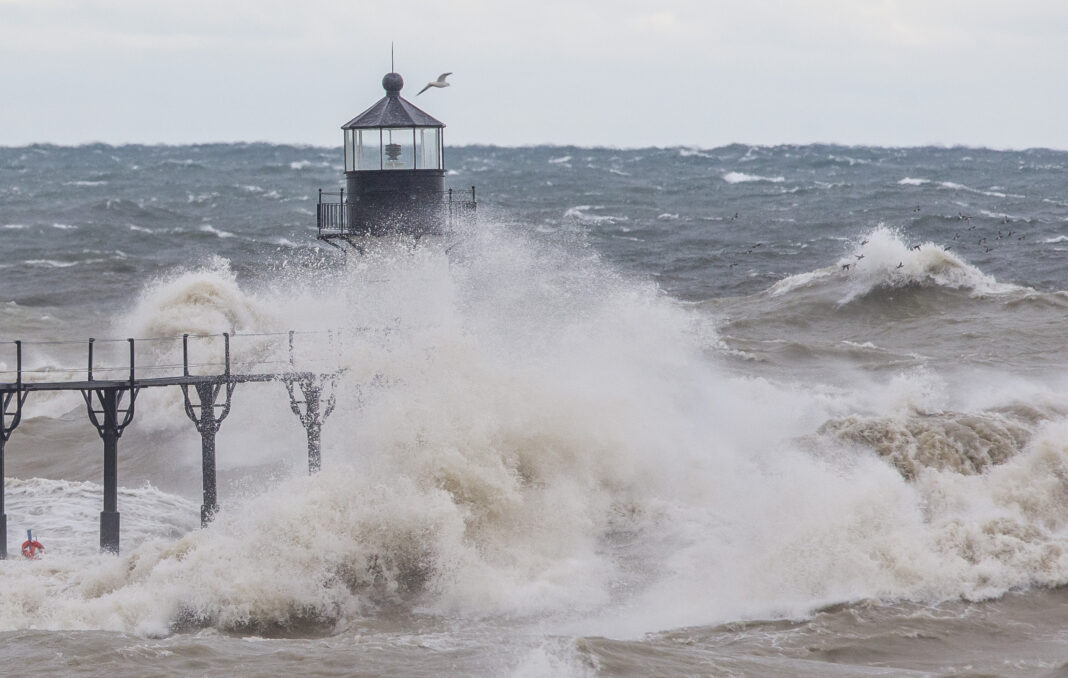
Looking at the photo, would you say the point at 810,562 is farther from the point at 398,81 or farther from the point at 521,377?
the point at 398,81

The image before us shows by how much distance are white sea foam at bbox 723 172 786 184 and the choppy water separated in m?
35.4

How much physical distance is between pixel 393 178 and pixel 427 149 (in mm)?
691

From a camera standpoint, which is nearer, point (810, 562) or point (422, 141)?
point (810, 562)

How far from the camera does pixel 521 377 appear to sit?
16.3 metres

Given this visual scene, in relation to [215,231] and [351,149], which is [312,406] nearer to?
[351,149]

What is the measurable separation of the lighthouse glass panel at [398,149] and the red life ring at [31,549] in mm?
6568

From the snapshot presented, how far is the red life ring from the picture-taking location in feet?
45.0

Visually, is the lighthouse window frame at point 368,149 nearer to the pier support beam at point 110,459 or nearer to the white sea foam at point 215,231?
the pier support beam at point 110,459

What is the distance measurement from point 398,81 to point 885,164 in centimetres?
6548

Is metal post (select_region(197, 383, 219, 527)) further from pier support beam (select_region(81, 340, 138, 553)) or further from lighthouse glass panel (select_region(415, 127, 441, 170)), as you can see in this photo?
lighthouse glass panel (select_region(415, 127, 441, 170))

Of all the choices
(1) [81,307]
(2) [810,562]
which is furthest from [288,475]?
(1) [81,307]

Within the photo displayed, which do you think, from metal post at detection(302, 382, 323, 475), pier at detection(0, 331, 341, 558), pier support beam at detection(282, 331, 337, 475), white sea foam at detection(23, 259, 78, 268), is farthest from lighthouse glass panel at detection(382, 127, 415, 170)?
white sea foam at detection(23, 259, 78, 268)

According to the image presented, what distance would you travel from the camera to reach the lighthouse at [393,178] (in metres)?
17.5

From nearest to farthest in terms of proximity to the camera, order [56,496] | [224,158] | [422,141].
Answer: [56,496], [422,141], [224,158]
